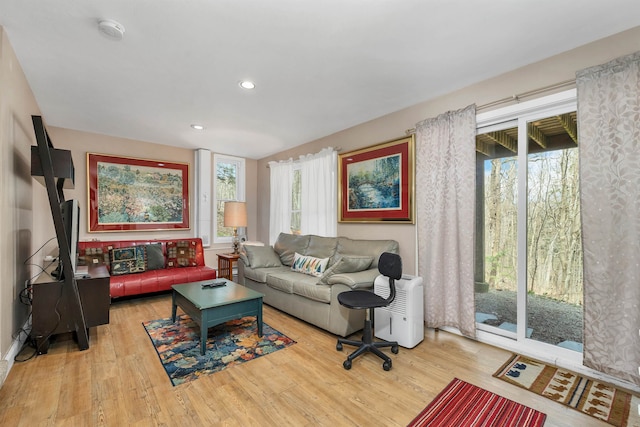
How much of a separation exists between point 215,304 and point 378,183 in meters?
2.34

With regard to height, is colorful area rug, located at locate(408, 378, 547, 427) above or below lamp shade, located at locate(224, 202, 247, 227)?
below

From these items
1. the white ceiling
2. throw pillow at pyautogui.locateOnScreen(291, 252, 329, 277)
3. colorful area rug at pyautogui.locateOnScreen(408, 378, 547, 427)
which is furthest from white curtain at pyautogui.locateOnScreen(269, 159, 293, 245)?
colorful area rug at pyautogui.locateOnScreen(408, 378, 547, 427)

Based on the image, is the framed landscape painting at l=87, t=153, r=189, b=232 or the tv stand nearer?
the tv stand

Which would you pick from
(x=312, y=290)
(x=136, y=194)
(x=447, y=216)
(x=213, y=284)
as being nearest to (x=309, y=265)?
(x=312, y=290)

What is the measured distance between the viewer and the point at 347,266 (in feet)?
9.95

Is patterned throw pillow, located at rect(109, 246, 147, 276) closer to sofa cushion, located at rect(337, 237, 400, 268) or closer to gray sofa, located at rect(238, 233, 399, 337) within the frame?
gray sofa, located at rect(238, 233, 399, 337)

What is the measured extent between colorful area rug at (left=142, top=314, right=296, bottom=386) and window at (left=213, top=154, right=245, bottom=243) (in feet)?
7.82

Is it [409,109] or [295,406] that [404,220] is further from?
[295,406]

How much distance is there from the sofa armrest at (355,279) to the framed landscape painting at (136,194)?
11.1 ft

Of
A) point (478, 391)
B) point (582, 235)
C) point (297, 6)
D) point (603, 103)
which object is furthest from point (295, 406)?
point (603, 103)

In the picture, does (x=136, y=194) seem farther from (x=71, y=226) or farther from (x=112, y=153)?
(x=71, y=226)

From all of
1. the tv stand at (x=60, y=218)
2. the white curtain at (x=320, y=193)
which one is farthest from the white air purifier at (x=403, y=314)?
the tv stand at (x=60, y=218)

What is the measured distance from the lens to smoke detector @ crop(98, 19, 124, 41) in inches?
73.7

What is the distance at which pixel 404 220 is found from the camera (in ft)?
10.8
